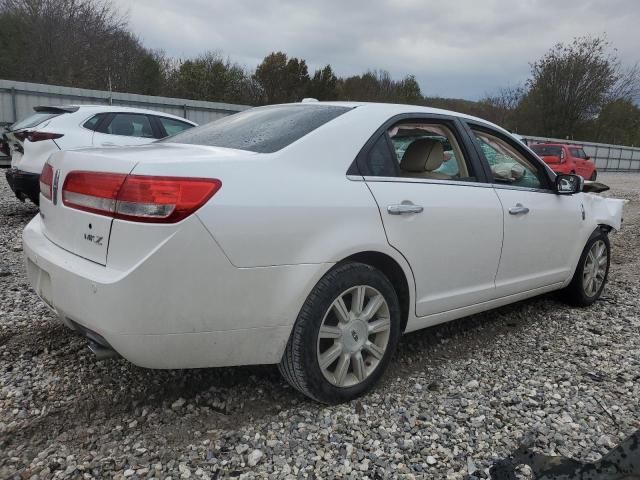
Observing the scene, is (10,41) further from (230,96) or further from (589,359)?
(589,359)

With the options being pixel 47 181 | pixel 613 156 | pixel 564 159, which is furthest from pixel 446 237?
pixel 613 156

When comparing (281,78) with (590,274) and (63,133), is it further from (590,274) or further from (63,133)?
(590,274)

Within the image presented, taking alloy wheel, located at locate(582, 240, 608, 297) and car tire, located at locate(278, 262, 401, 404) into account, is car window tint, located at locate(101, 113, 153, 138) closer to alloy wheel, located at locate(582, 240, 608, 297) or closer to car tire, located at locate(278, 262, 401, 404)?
car tire, located at locate(278, 262, 401, 404)

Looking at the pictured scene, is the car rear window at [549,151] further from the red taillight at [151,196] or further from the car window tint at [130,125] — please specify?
the red taillight at [151,196]

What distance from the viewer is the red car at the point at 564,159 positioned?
64.0 ft

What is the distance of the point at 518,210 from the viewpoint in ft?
11.0

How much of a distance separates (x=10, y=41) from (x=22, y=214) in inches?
814

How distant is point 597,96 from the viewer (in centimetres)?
3788

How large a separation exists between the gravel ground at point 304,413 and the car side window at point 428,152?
1161 mm

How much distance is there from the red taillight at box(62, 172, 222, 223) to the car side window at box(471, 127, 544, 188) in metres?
2.08

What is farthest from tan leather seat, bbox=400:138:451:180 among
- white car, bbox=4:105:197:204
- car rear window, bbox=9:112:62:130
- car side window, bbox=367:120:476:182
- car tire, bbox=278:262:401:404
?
car rear window, bbox=9:112:62:130

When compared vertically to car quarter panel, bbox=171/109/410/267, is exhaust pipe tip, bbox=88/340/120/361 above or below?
below

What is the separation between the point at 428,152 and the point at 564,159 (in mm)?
18837

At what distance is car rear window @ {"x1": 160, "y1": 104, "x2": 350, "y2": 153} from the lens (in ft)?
8.11
